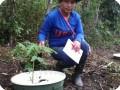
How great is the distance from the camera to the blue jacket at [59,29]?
12.5ft

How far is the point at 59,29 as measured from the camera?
12.6 ft

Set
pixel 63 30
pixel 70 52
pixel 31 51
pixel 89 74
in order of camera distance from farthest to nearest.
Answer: pixel 89 74
pixel 63 30
pixel 70 52
pixel 31 51

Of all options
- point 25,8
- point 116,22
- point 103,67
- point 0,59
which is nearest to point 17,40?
point 25,8

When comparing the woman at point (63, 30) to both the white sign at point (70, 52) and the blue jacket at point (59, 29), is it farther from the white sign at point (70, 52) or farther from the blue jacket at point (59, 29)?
the white sign at point (70, 52)

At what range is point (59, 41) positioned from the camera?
3.89 meters

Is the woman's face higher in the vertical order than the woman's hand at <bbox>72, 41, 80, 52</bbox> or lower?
higher

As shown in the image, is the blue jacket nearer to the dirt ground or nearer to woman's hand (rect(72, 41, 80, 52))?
woman's hand (rect(72, 41, 80, 52))

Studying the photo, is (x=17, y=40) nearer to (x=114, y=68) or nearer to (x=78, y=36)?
(x=114, y=68)

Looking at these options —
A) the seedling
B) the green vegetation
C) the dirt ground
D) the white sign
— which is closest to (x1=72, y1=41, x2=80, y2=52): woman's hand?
the white sign

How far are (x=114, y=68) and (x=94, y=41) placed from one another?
1970mm

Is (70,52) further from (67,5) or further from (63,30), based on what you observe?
(67,5)

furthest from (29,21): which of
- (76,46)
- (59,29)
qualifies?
(76,46)

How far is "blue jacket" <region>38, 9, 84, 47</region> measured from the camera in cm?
381

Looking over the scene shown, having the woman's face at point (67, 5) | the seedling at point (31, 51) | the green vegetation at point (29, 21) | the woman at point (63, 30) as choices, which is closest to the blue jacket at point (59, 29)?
the woman at point (63, 30)
